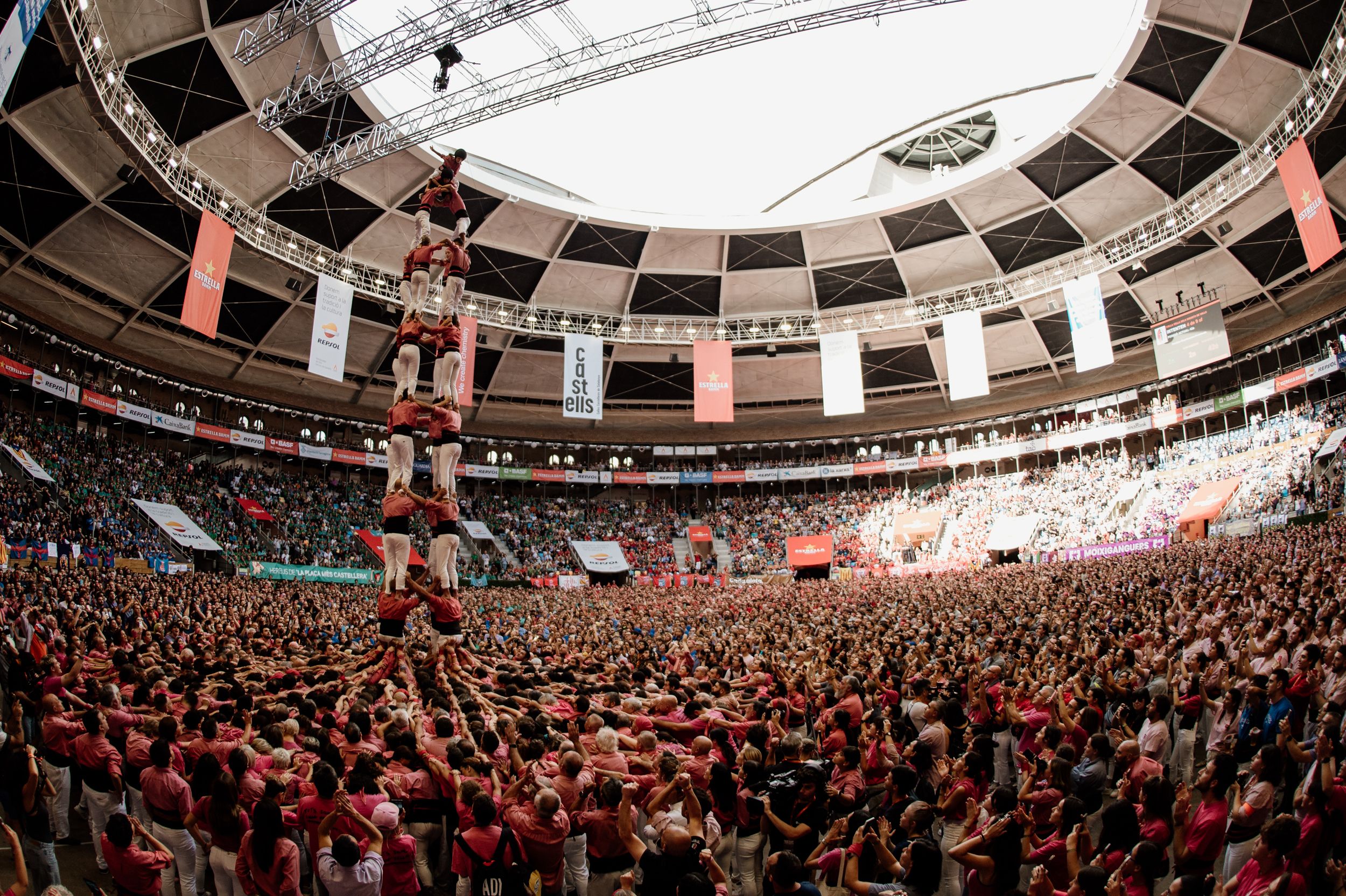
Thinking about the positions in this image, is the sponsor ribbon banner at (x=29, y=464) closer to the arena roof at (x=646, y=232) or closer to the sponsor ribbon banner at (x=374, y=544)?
the arena roof at (x=646, y=232)

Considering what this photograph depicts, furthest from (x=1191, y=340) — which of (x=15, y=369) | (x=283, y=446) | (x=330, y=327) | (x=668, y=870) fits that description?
(x=15, y=369)

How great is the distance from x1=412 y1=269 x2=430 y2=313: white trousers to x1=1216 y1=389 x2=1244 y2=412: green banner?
40.5 meters

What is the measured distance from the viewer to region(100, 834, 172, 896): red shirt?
488 cm

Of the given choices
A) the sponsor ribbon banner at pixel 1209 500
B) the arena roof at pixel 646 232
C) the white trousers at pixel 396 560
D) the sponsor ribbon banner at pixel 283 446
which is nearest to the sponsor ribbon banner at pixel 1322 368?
the arena roof at pixel 646 232

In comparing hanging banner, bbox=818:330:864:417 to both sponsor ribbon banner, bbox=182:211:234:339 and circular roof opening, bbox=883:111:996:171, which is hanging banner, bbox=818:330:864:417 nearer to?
circular roof opening, bbox=883:111:996:171

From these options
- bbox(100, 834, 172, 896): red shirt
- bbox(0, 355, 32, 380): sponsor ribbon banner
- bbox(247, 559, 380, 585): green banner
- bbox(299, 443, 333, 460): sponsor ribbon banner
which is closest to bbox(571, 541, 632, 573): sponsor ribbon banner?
bbox(247, 559, 380, 585): green banner

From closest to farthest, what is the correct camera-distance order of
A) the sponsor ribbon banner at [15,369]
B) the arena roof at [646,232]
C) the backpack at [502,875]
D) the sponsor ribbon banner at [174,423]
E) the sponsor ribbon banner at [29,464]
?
the backpack at [502,875], the arena roof at [646,232], the sponsor ribbon banner at [29,464], the sponsor ribbon banner at [15,369], the sponsor ribbon banner at [174,423]

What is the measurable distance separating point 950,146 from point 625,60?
73.0 ft

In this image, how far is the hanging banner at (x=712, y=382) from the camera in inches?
1478

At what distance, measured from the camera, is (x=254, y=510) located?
3956cm

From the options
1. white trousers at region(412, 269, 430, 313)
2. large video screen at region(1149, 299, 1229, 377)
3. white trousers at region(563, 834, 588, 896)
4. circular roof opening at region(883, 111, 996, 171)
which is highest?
circular roof opening at region(883, 111, 996, 171)

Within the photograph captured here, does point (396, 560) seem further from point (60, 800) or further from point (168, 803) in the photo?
point (168, 803)

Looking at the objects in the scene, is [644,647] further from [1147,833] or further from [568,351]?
[568,351]

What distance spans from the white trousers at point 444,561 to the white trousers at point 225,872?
27.2 feet
